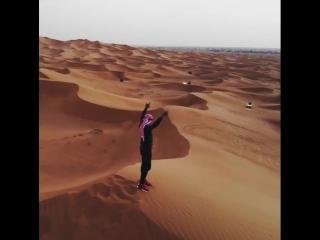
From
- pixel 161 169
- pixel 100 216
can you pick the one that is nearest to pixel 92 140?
pixel 161 169

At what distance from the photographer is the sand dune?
4453 millimetres

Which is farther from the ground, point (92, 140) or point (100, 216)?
point (92, 140)

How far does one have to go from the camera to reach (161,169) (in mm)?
5887

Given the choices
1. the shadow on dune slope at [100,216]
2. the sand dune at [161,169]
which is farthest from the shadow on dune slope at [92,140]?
the shadow on dune slope at [100,216]

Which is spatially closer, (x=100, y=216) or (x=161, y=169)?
(x=100, y=216)

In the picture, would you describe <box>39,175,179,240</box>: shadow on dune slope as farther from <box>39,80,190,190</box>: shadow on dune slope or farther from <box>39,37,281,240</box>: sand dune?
<box>39,80,190,190</box>: shadow on dune slope

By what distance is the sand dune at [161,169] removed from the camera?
4453 millimetres

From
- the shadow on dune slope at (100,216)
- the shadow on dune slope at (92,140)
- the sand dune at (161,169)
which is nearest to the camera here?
the shadow on dune slope at (100,216)

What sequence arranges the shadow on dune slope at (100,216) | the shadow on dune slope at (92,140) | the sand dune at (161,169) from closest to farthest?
the shadow on dune slope at (100,216), the sand dune at (161,169), the shadow on dune slope at (92,140)

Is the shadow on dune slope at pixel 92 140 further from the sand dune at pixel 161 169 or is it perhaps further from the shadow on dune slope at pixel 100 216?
the shadow on dune slope at pixel 100 216

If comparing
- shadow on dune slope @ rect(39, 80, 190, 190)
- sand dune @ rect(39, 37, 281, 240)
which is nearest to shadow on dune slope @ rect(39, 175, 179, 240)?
sand dune @ rect(39, 37, 281, 240)

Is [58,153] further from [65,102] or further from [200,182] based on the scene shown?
[65,102]

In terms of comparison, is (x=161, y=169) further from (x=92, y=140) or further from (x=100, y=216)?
(x=92, y=140)
